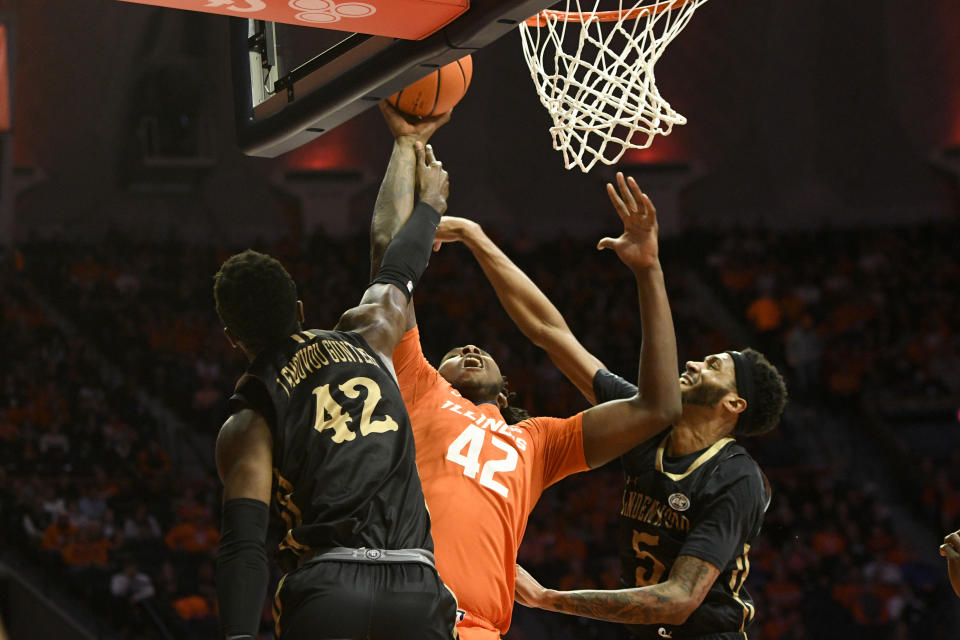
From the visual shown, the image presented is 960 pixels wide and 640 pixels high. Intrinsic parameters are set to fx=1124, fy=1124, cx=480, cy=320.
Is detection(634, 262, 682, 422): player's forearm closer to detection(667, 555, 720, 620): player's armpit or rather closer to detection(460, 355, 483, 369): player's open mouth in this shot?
detection(667, 555, 720, 620): player's armpit

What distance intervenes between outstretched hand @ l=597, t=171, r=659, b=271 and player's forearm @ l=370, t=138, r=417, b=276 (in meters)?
0.63

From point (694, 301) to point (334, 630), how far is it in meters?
13.2

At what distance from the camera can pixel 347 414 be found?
2.80 meters

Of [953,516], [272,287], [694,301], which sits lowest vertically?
[953,516]

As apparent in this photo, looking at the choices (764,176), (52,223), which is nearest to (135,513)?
(52,223)

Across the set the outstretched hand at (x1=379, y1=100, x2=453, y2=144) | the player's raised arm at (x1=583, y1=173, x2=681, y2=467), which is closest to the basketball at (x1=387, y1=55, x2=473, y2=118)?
the outstretched hand at (x1=379, y1=100, x2=453, y2=144)

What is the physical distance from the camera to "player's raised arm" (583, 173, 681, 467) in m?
3.57

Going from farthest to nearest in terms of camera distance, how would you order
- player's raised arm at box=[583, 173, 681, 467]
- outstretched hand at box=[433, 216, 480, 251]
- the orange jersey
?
outstretched hand at box=[433, 216, 480, 251], player's raised arm at box=[583, 173, 681, 467], the orange jersey

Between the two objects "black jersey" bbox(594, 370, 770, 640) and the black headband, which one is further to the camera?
the black headband

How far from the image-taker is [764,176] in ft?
55.5

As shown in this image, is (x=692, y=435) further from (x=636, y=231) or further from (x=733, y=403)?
(x=636, y=231)

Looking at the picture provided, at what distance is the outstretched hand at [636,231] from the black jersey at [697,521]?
561mm

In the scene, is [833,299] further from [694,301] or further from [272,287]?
[272,287]

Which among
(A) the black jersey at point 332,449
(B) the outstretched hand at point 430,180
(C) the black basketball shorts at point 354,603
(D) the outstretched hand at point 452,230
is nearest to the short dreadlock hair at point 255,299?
(A) the black jersey at point 332,449
